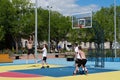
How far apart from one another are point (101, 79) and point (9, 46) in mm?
48641

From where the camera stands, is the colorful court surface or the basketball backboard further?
the basketball backboard

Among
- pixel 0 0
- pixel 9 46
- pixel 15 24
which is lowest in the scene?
pixel 9 46

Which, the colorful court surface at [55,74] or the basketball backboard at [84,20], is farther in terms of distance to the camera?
the basketball backboard at [84,20]

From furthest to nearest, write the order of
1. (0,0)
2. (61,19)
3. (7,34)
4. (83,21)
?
(61,19)
(7,34)
(0,0)
(83,21)

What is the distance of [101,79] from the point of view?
1916cm

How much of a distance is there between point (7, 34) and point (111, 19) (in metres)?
20.7

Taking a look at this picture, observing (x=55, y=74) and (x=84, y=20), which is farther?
(x=84, y=20)

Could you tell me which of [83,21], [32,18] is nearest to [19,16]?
[32,18]

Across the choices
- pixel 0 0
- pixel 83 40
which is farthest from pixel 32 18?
pixel 83 40

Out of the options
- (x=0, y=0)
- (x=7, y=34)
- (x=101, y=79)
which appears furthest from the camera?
(x=7, y=34)

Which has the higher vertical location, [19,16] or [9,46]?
[19,16]

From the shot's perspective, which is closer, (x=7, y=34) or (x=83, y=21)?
(x=83, y=21)

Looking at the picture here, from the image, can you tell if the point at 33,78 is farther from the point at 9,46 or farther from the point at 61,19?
the point at 61,19

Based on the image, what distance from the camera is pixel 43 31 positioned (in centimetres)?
7000
